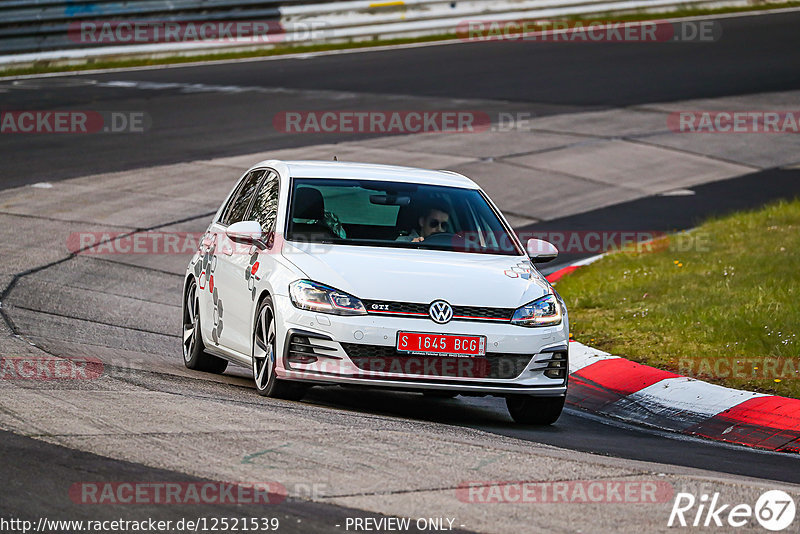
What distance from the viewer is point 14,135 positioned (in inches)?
834

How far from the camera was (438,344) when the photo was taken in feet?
26.1

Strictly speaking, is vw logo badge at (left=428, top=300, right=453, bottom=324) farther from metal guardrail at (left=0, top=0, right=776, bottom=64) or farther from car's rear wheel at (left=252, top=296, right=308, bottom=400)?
metal guardrail at (left=0, top=0, right=776, bottom=64)

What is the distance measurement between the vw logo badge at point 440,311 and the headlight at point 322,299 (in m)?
0.40

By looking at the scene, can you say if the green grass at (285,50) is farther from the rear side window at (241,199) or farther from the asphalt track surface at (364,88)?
the rear side window at (241,199)

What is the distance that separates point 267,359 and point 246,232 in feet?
3.00

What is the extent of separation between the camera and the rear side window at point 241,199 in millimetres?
9922

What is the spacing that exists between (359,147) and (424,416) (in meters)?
12.3

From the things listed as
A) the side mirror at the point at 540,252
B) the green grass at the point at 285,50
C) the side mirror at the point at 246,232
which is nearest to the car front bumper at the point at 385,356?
the side mirror at the point at 246,232

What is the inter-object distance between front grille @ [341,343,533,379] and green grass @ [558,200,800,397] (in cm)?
214

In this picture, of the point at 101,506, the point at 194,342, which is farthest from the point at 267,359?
the point at 101,506

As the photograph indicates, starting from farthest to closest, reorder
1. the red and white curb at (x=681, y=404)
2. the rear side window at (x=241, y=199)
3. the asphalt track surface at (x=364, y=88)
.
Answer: the asphalt track surface at (x=364, y=88), the rear side window at (x=241, y=199), the red and white curb at (x=681, y=404)

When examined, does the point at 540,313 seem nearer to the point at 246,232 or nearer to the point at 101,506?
the point at 246,232

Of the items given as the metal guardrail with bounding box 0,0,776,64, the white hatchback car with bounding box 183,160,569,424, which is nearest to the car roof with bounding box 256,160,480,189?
the white hatchback car with bounding box 183,160,569,424

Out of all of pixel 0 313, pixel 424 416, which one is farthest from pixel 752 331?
pixel 0 313
